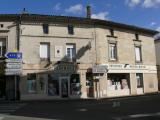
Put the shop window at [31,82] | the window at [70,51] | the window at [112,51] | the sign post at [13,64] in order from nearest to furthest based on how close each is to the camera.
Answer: the sign post at [13,64]
the shop window at [31,82]
the window at [70,51]
the window at [112,51]

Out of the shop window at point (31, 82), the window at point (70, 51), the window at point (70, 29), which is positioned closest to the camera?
the shop window at point (31, 82)

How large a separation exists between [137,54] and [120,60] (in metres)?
3.04

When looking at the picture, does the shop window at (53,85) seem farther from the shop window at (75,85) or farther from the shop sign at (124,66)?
the shop sign at (124,66)

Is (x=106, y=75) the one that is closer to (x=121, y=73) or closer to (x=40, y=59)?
(x=121, y=73)

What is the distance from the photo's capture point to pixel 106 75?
28.5 meters

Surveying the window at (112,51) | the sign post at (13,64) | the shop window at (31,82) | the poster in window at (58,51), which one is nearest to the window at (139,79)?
the window at (112,51)

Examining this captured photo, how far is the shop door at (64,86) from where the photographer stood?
26.7 metres

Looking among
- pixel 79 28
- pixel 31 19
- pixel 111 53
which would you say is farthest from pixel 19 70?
pixel 111 53

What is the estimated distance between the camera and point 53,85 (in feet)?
86.9

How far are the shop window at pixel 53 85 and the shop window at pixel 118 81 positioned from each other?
5377mm

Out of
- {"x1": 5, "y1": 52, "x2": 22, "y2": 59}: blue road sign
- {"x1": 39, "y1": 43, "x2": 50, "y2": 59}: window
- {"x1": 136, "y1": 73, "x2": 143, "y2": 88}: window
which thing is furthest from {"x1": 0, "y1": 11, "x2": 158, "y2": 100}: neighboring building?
{"x1": 5, "y1": 52, "x2": 22, "y2": 59}: blue road sign

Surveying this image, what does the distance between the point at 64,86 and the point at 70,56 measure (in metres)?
2.73

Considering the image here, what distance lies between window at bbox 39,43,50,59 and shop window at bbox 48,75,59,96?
178 centimetres

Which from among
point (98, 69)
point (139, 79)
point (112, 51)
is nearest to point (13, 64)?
point (98, 69)
